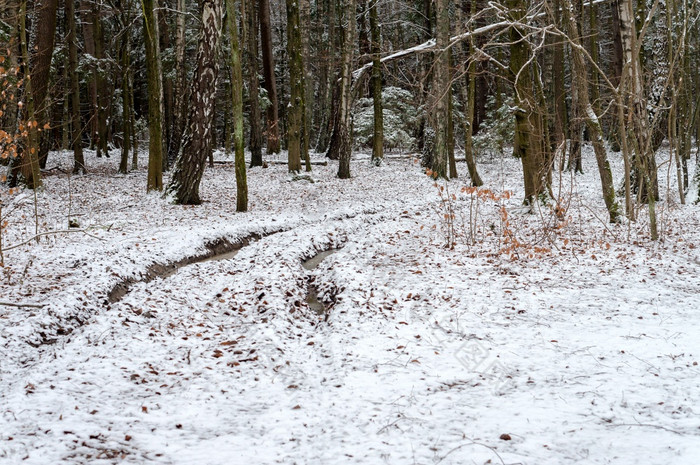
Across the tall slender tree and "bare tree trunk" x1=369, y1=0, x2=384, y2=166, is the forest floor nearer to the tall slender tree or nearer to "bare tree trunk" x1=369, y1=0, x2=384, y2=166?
the tall slender tree

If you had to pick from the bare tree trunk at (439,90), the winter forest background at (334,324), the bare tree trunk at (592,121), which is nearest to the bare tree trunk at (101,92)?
the winter forest background at (334,324)

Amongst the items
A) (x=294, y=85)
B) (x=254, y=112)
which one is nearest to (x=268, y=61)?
(x=254, y=112)

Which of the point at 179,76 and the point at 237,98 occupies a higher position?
the point at 179,76

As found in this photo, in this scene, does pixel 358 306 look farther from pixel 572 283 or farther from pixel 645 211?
pixel 645 211

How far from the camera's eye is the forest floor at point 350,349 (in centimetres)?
366

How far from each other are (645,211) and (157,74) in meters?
13.7

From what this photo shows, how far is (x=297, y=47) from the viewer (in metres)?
17.2

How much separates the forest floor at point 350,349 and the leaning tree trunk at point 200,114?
3.00 metres

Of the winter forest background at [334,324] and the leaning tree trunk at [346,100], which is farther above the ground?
the leaning tree trunk at [346,100]

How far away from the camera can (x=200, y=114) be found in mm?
13125

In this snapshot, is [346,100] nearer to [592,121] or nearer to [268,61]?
[268,61]

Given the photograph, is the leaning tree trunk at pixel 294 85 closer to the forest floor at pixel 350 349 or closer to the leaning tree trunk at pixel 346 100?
the leaning tree trunk at pixel 346 100

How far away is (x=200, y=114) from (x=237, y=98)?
1.50 m

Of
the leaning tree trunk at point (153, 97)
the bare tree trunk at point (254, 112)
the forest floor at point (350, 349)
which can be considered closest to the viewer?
the forest floor at point (350, 349)
